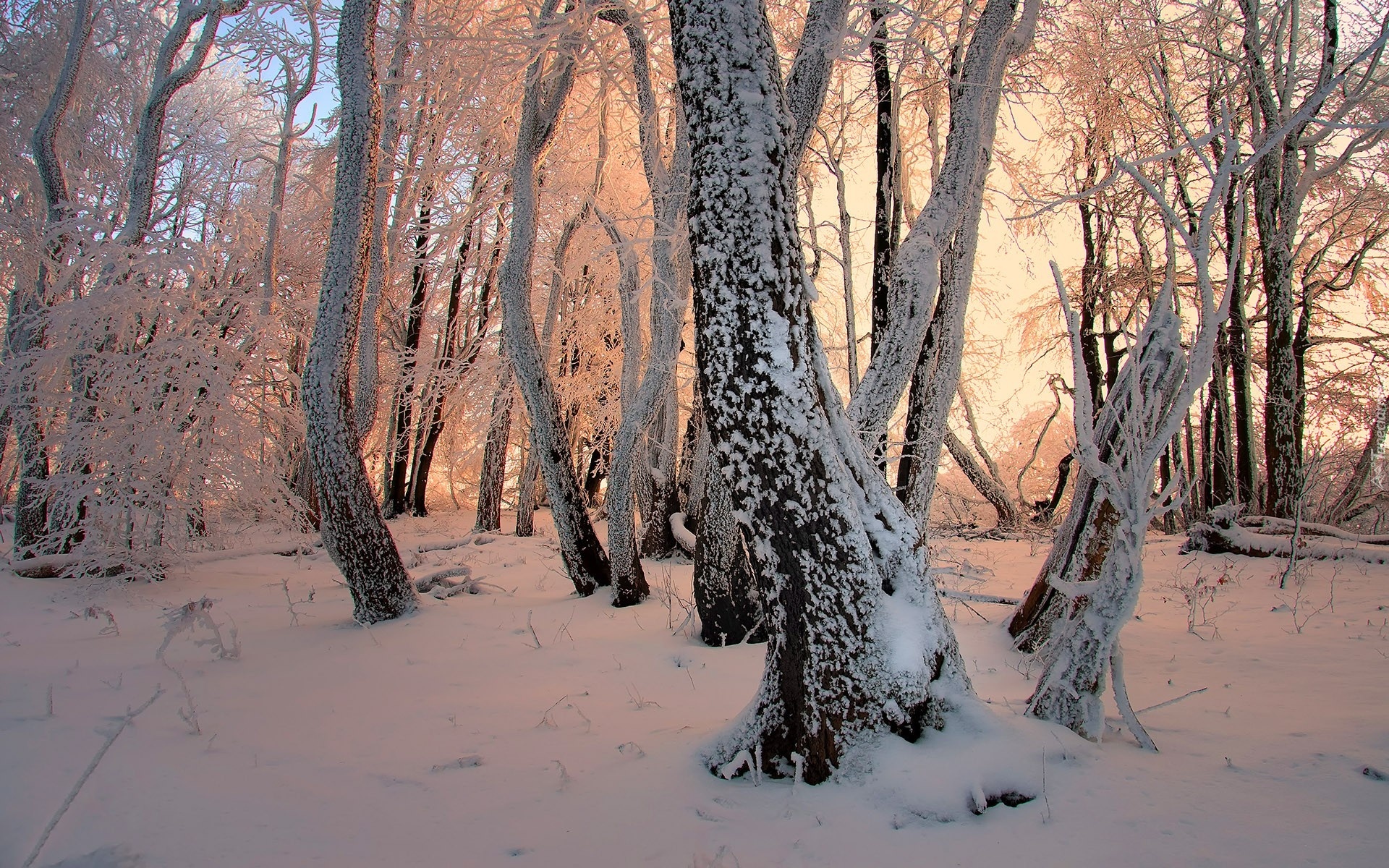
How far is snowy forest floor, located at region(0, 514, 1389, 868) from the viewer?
208 cm

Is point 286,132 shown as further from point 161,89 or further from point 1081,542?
point 1081,542

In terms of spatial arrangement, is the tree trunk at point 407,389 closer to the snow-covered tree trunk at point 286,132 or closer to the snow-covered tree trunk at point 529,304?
the snow-covered tree trunk at point 286,132

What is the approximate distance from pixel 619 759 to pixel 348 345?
3895 millimetres

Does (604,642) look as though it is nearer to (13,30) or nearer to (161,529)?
(161,529)

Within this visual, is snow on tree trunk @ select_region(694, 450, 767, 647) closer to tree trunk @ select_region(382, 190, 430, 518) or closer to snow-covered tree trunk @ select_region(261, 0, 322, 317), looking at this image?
snow-covered tree trunk @ select_region(261, 0, 322, 317)

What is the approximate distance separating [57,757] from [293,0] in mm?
8236

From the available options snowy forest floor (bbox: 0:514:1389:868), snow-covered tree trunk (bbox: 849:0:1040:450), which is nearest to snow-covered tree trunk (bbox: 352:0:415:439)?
snowy forest floor (bbox: 0:514:1389:868)

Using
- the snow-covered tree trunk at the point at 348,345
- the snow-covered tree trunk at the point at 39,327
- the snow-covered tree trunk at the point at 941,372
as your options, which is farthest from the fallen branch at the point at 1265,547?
the snow-covered tree trunk at the point at 39,327

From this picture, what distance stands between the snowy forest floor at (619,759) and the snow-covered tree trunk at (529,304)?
1.56 m

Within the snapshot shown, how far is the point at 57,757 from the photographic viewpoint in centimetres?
270

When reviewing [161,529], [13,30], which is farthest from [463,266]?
[161,529]

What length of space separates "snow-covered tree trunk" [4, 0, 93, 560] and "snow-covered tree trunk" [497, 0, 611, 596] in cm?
446

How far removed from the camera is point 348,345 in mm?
5316

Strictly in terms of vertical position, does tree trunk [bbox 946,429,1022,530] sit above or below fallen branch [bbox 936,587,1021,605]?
above
